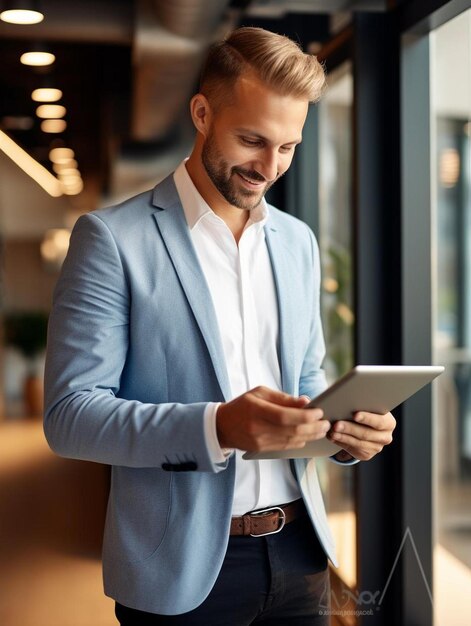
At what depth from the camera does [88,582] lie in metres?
4.25

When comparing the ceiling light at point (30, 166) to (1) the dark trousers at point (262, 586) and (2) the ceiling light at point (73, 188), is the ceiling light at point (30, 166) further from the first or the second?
(1) the dark trousers at point (262, 586)

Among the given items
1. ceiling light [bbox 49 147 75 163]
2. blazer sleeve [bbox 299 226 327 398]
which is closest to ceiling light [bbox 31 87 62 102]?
ceiling light [bbox 49 147 75 163]

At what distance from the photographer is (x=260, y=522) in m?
1.68

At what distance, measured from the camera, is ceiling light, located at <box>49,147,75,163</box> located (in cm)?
902

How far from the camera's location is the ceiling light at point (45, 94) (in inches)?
256

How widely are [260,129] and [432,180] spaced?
5.06 ft

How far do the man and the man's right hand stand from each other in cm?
2

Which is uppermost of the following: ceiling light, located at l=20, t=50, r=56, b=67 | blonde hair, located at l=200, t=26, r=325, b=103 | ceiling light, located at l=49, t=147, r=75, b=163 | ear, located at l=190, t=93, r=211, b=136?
ceiling light, located at l=49, t=147, r=75, b=163

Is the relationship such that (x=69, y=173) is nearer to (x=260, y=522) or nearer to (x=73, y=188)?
(x=73, y=188)

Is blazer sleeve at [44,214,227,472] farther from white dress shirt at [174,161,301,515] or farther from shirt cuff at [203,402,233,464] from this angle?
white dress shirt at [174,161,301,515]

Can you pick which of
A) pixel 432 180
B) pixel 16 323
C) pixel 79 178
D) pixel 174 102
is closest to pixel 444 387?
pixel 174 102


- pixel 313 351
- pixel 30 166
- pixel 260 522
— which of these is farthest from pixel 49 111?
pixel 260 522

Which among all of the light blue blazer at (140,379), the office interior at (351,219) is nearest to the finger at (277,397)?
A: the light blue blazer at (140,379)

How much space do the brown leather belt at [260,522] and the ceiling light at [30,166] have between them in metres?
7.19
